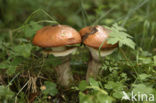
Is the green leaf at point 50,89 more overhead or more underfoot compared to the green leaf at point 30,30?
more underfoot

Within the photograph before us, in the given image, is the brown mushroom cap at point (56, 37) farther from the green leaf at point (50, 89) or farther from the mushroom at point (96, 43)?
the green leaf at point (50, 89)

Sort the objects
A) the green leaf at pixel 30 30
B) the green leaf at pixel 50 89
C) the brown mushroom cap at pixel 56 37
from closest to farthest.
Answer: the brown mushroom cap at pixel 56 37
the green leaf at pixel 50 89
the green leaf at pixel 30 30

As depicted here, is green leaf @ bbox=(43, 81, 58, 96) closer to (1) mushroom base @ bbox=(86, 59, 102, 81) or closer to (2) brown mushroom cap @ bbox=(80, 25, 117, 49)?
(1) mushroom base @ bbox=(86, 59, 102, 81)

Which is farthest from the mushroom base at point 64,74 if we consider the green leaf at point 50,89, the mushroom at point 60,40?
the green leaf at point 50,89

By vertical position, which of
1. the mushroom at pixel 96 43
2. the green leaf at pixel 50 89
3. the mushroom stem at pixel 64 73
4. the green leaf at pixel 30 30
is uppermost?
the green leaf at pixel 30 30

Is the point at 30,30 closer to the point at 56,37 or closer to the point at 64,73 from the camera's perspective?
the point at 56,37

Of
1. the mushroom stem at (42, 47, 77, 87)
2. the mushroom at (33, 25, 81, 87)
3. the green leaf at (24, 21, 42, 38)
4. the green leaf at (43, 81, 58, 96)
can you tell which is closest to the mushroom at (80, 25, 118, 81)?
the mushroom at (33, 25, 81, 87)

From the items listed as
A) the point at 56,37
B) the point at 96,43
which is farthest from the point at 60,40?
the point at 96,43
